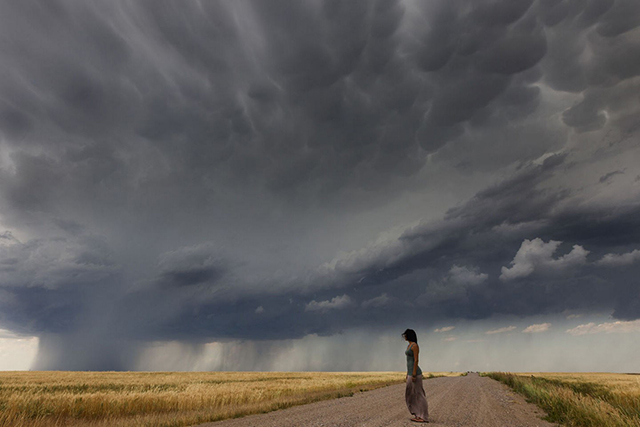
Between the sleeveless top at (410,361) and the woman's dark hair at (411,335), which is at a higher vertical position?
the woman's dark hair at (411,335)

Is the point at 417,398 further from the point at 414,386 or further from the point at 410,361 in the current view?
the point at 410,361

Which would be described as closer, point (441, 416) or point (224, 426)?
point (224, 426)

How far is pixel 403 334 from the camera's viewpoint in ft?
43.4

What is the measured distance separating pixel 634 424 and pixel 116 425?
15.7 metres

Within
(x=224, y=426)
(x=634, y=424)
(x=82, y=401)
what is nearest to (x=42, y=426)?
(x=82, y=401)

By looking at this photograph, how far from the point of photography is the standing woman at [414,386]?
12086mm

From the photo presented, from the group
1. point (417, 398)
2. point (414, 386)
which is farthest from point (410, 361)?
point (417, 398)

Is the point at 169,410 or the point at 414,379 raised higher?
the point at 414,379

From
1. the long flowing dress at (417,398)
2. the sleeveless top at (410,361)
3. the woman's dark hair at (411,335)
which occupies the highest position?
the woman's dark hair at (411,335)

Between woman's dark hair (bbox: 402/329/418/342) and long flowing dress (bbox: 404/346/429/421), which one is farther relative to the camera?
woman's dark hair (bbox: 402/329/418/342)

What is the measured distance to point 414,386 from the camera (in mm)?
12555

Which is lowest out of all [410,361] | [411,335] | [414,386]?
[414,386]

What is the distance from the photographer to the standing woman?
12086mm

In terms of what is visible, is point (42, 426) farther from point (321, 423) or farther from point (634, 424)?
point (634, 424)
